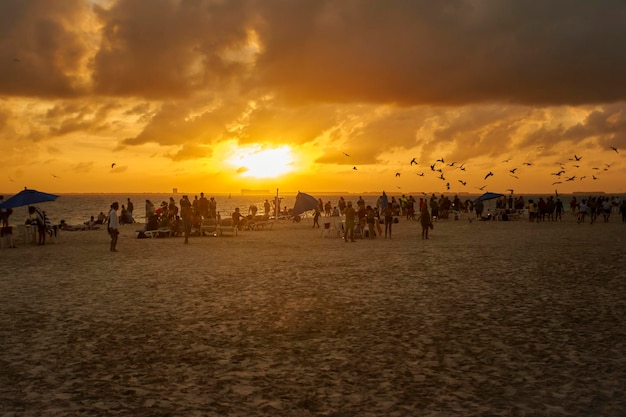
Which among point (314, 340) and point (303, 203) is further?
point (303, 203)

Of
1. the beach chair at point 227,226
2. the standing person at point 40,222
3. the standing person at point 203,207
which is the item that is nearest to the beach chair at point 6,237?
the standing person at point 40,222

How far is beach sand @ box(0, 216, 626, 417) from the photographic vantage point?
6.07 m

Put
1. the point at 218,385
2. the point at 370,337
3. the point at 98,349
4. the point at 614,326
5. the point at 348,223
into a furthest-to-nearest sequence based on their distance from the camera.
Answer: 1. the point at 348,223
2. the point at 614,326
3. the point at 370,337
4. the point at 98,349
5. the point at 218,385

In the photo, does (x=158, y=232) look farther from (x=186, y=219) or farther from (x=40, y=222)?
(x=40, y=222)

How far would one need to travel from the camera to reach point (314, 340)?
861 centimetres

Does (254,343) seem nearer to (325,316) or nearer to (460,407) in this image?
(325,316)

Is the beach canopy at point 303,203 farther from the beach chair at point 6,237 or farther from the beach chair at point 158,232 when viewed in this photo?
the beach chair at point 6,237

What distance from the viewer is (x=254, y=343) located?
8.44 m

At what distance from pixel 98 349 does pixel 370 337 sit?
4.11m

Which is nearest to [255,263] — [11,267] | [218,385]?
[11,267]

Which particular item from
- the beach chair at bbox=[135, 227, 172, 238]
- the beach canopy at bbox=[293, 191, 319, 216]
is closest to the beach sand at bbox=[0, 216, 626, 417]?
the beach chair at bbox=[135, 227, 172, 238]

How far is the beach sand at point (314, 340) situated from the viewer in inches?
239

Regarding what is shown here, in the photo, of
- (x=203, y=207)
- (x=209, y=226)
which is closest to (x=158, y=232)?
(x=209, y=226)

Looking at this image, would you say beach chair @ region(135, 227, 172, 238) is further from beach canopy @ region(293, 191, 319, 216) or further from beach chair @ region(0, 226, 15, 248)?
beach canopy @ region(293, 191, 319, 216)
